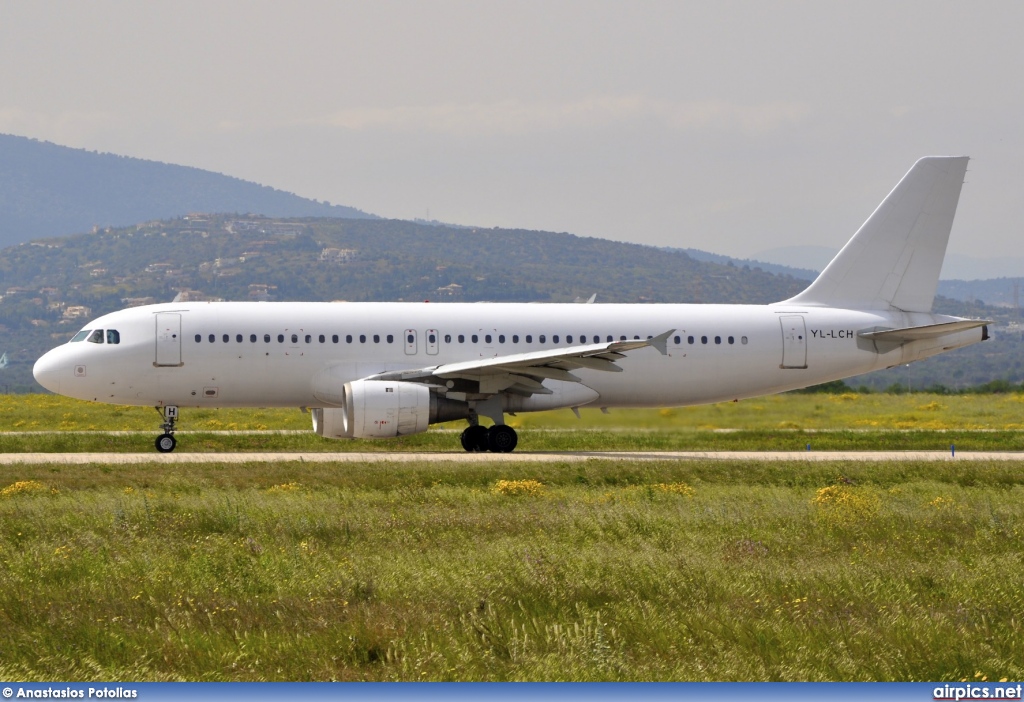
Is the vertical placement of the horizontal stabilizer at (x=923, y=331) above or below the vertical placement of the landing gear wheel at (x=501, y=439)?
above

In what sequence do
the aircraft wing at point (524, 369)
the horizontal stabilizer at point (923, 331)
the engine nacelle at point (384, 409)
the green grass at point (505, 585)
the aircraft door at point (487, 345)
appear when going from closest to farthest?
the green grass at point (505, 585)
the engine nacelle at point (384, 409)
the aircraft wing at point (524, 369)
the aircraft door at point (487, 345)
the horizontal stabilizer at point (923, 331)

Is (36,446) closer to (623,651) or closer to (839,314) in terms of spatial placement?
(839,314)

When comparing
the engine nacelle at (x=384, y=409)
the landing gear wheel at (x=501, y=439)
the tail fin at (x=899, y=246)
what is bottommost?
the landing gear wheel at (x=501, y=439)

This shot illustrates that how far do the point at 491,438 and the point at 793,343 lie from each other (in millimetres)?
8603

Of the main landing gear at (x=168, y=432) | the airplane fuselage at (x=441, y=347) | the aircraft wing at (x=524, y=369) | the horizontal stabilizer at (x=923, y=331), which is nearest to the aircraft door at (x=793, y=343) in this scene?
the airplane fuselage at (x=441, y=347)

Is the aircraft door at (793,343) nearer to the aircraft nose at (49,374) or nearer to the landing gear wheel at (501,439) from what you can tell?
the landing gear wheel at (501,439)

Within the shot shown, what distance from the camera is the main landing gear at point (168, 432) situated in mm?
31406

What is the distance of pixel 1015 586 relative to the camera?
42.1 ft

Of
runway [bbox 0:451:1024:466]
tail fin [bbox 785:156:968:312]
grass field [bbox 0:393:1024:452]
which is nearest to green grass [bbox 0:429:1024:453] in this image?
grass field [bbox 0:393:1024:452]

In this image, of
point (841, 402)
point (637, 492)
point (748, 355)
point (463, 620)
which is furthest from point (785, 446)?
point (463, 620)

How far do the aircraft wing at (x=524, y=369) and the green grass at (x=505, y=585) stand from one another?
8.53 meters

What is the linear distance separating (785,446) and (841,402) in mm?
17723

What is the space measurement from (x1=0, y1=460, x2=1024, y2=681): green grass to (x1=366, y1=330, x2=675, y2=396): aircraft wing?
28.0 feet

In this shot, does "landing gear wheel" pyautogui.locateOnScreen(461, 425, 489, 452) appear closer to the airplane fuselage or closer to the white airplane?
the white airplane
